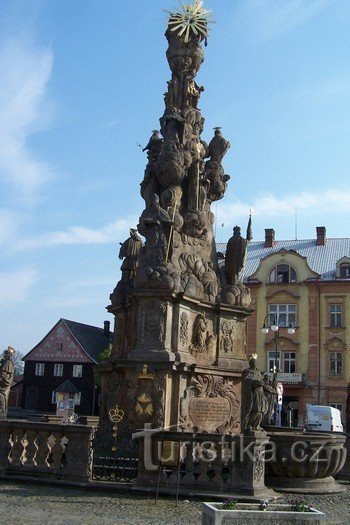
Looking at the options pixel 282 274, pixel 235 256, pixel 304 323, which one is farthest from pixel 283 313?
pixel 235 256

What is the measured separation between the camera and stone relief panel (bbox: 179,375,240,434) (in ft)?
51.2

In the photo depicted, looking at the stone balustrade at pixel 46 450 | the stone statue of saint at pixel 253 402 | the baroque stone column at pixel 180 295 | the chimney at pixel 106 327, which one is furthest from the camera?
the chimney at pixel 106 327

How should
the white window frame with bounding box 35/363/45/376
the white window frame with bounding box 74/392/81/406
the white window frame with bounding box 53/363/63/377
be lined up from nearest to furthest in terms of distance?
1. the white window frame with bounding box 74/392/81/406
2. the white window frame with bounding box 53/363/63/377
3. the white window frame with bounding box 35/363/45/376

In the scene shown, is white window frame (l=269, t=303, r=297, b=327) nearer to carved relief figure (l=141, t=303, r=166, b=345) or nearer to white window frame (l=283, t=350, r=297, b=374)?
white window frame (l=283, t=350, r=297, b=374)

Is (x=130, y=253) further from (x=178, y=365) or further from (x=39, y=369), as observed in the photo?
(x=39, y=369)

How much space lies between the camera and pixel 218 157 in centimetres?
1967

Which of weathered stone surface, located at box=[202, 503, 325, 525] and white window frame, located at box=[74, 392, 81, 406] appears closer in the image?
weathered stone surface, located at box=[202, 503, 325, 525]

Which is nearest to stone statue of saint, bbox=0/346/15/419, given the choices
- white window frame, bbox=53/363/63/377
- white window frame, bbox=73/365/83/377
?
white window frame, bbox=73/365/83/377

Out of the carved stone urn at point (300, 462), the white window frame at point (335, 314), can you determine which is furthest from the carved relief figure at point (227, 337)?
the white window frame at point (335, 314)

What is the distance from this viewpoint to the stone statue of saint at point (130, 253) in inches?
717

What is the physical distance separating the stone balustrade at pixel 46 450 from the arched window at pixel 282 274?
38959 mm

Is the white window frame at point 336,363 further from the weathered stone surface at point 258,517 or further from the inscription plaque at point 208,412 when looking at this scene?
the weathered stone surface at point 258,517

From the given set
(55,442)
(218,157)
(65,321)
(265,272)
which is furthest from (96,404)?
(55,442)

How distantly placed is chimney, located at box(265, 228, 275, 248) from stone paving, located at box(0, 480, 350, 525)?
4344cm
